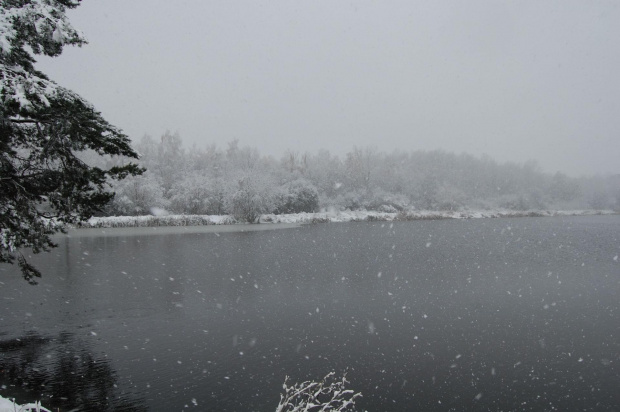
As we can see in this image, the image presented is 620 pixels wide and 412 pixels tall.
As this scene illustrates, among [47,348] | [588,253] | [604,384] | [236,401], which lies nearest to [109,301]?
[47,348]

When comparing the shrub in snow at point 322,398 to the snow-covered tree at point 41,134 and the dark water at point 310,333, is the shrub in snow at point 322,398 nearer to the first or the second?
the dark water at point 310,333

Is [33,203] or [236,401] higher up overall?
[33,203]

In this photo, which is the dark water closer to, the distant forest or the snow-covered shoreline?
the snow-covered shoreline

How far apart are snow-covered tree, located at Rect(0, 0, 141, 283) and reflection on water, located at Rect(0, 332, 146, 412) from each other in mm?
2138

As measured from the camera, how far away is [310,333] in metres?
9.95


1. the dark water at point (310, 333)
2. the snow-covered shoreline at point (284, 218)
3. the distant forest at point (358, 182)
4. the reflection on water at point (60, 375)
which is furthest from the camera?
the distant forest at point (358, 182)

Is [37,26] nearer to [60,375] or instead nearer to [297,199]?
[60,375]

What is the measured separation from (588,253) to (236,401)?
82.6 feet

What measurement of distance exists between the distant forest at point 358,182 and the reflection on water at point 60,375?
41.2m

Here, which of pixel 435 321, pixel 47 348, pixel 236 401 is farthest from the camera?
pixel 435 321

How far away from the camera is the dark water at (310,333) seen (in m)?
6.89

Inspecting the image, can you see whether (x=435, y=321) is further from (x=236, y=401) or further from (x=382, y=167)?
(x=382, y=167)

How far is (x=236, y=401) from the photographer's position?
652 cm

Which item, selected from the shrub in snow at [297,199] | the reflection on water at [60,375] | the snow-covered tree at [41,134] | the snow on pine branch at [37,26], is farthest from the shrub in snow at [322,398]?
the shrub in snow at [297,199]
